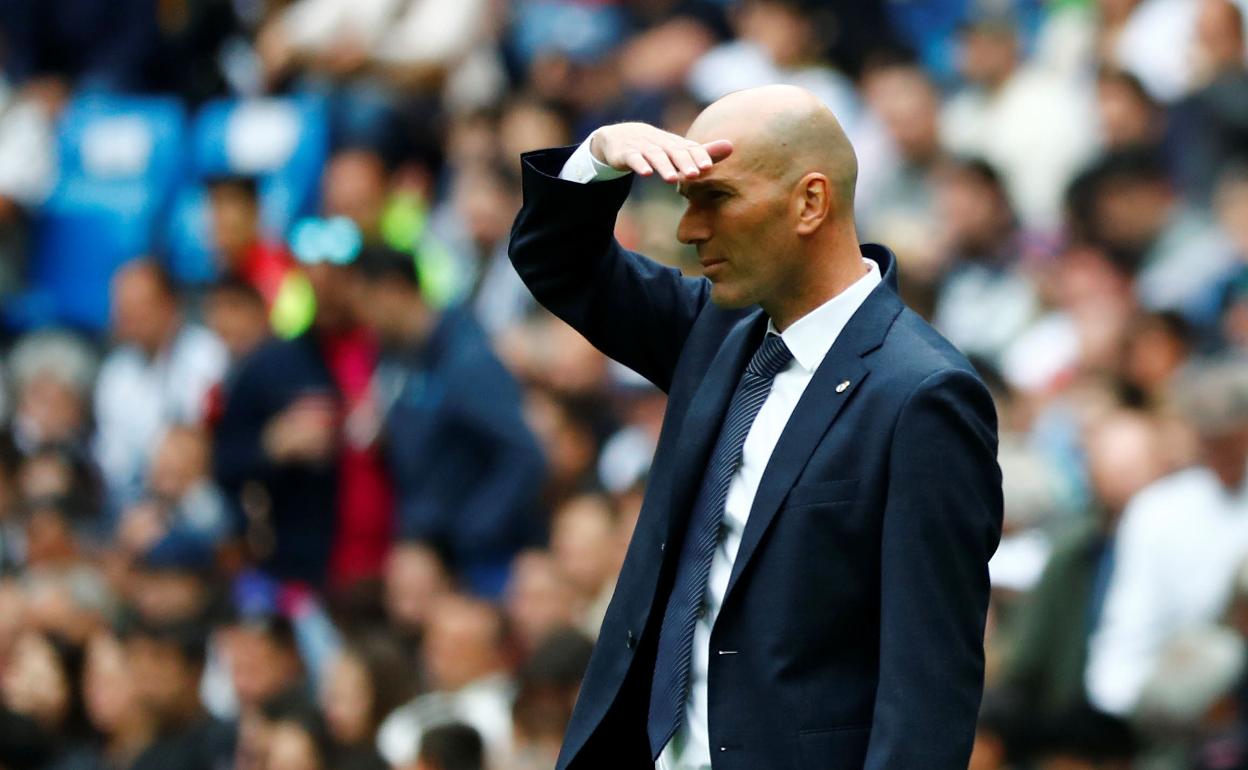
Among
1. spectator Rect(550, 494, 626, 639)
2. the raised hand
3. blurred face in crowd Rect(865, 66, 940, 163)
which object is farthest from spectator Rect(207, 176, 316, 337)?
the raised hand

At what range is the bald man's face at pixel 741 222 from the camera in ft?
11.9

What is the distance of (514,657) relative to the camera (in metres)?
→ 7.82

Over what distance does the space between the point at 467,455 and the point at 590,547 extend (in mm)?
908

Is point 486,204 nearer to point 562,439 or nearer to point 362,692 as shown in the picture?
point 562,439

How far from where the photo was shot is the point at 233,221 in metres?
11.6

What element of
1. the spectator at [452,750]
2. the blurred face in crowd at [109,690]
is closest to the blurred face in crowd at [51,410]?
the blurred face in crowd at [109,690]

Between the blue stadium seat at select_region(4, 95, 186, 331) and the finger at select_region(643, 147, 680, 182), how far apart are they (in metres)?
9.36

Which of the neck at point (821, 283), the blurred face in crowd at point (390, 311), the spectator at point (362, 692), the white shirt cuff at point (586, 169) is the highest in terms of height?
the white shirt cuff at point (586, 169)

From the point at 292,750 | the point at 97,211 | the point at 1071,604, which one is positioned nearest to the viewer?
the point at 1071,604

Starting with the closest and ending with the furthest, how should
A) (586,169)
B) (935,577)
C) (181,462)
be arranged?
1. (935,577)
2. (586,169)
3. (181,462)

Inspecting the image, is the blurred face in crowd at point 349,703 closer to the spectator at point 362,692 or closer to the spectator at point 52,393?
the spectator at point 362,692

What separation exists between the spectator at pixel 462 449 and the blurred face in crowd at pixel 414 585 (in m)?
0.09

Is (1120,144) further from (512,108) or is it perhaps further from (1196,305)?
(512,108)

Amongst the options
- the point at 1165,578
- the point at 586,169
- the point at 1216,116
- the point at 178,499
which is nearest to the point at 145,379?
the point at 178,499
